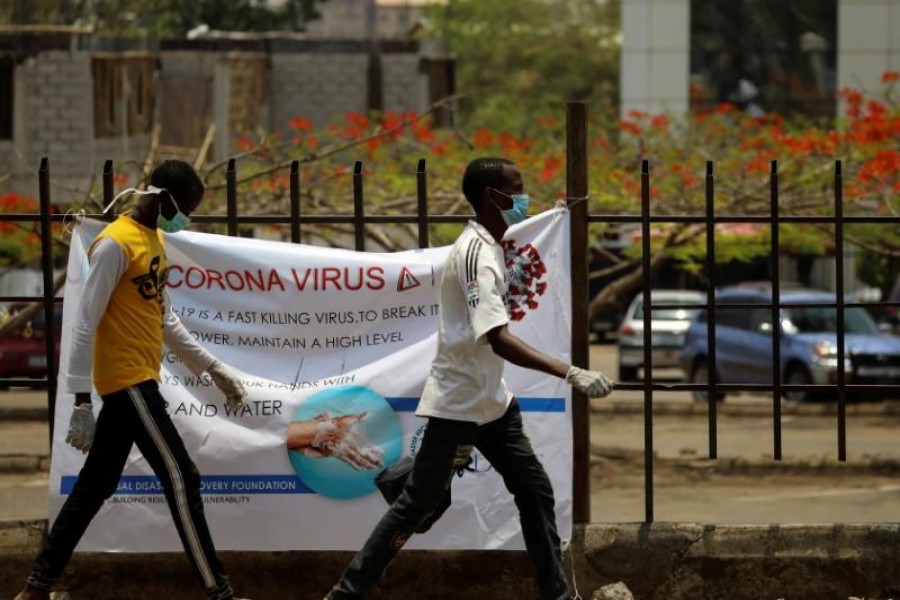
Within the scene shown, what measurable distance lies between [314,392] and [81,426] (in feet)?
3.64

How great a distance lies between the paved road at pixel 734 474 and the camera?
12055 millimetres

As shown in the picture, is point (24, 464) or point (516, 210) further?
point (24, 464)

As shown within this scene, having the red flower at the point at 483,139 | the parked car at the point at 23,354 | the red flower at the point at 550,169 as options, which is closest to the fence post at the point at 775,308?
the red flower at the point at 550,169

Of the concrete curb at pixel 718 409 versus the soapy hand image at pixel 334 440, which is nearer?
the soapy hand image at pixel 334 440

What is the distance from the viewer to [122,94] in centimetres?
3509

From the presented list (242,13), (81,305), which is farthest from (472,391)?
(242,13)

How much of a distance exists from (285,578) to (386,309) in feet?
4.01

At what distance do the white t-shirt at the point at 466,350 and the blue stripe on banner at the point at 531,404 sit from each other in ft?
2.62

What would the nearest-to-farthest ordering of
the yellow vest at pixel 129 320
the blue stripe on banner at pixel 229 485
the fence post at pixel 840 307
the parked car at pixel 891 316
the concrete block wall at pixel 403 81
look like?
1. the yellow vest at pixel 129 320
2. the blue stripe on banner at pixel 229 485
3. the fence post at pixel 840 307
4. the parked car at pixel 891 316
5. the concrete block wall at pixel 403 81

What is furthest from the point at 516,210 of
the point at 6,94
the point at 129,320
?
the point at 6,94

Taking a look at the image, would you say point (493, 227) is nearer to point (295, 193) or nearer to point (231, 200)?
point (295, 193)

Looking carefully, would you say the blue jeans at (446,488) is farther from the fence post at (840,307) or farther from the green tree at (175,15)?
the green tree at (175,15)

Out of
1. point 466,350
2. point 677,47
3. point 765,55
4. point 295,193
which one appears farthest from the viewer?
point 677,47

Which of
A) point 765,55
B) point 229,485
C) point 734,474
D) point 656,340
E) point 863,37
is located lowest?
point 656,340
